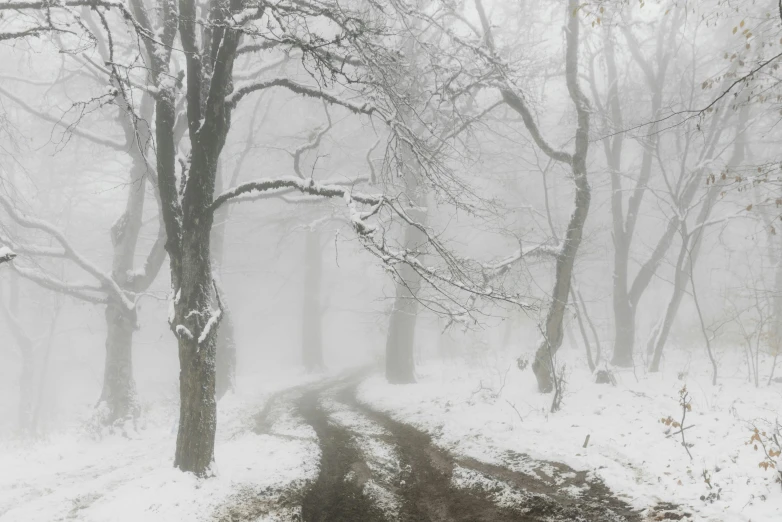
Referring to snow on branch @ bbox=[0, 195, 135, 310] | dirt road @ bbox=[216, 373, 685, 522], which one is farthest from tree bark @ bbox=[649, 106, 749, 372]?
snow on branch @ bbox=[0, 195, 135, 310]

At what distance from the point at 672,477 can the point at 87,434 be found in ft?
38.8

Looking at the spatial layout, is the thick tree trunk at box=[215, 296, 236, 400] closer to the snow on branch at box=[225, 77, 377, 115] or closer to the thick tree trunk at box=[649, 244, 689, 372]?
the snow on branch at box=[225, 77, 377, 115]

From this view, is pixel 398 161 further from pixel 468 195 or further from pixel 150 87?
pixel 150 87

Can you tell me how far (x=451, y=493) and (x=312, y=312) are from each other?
64.7 feet

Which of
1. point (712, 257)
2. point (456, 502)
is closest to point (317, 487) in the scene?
point (456, 502)

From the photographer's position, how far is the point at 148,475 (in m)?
6.80

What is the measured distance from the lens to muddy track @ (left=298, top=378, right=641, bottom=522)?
4.98 metres

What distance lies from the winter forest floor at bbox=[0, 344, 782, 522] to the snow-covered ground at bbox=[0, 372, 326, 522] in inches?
1.2

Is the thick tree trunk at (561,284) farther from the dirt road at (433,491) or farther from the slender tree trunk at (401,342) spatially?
the slender tree trunk at (401,342)

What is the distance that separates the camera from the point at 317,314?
2495 centimetres

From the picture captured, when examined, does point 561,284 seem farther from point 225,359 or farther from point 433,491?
point 225,359

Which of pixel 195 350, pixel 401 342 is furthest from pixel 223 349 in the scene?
pixel 195 350

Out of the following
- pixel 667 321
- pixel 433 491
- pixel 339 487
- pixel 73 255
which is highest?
pixel 73 255

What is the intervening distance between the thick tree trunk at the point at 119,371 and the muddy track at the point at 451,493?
6986mm
